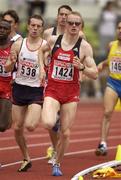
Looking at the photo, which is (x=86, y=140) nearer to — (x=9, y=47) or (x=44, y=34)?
(x=44, y=34)

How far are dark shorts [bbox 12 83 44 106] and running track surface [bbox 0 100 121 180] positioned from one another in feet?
3.20

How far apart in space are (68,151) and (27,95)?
10.1ft

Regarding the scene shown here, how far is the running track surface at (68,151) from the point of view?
1224cm

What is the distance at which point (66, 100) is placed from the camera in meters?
12.1

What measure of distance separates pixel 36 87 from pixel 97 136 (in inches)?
239

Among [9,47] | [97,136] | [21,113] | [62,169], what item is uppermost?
[9,47]

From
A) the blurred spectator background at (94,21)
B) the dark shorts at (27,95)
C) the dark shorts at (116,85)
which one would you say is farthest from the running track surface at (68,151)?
the blurred spectator background at (94,21)

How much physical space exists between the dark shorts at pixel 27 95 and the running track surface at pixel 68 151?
38.4 inches

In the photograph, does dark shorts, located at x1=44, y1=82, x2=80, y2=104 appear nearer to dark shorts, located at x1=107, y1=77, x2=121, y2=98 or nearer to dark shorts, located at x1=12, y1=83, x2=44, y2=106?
dark shorts, located at x1=12, y1=83, x2=44, y2=106

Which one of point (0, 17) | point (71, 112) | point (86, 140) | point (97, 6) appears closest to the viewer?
point (71, 112)

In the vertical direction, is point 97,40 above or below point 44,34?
below

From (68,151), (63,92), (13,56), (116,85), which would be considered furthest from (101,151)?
(13,56)

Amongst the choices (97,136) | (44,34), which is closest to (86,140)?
(97,136)

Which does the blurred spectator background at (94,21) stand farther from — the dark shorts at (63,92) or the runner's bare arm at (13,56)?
the dark shorts at (63,92)
